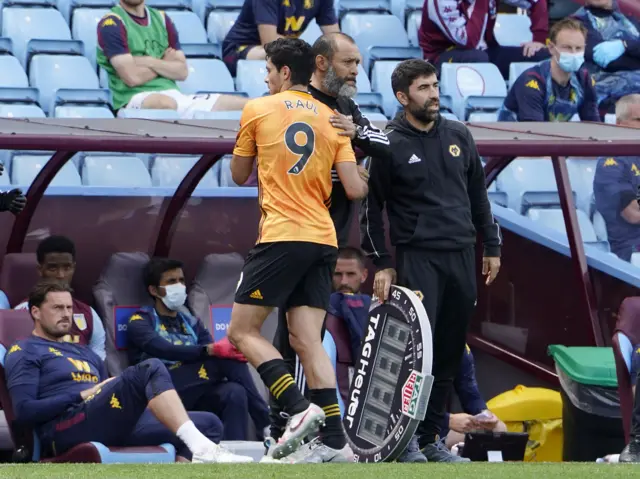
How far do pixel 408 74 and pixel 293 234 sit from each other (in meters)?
1.11

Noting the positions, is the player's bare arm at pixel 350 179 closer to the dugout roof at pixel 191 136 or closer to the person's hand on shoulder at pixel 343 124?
the person's hand on shoulder at pixel 343 124

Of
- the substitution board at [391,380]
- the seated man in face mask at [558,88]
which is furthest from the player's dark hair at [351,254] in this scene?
the seated man in face mask at [558,88]

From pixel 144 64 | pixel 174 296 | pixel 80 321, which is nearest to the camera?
pixel 80 321

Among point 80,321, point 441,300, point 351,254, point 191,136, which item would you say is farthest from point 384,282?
point 80,321

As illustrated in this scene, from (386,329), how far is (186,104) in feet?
11.5

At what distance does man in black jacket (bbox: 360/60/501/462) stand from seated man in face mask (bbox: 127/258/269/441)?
5.72 ft

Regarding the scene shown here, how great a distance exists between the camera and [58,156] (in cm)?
900

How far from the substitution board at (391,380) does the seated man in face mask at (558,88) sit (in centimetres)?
397

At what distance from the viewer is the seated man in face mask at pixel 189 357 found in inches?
342

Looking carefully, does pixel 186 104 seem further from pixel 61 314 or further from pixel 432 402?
pixel 432 402

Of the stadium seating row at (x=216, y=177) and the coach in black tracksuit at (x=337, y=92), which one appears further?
the stadium seating row at (x=216, y=177)

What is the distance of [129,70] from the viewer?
1037cm

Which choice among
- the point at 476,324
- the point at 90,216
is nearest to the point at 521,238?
the point at 476,324

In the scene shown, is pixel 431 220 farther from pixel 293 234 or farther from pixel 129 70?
pixel 129 70
